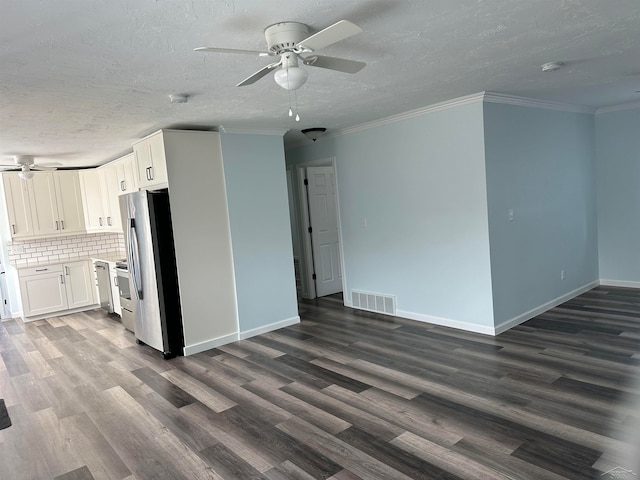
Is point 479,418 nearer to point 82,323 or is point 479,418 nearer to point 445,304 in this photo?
point 445,304

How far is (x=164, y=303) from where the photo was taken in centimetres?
456

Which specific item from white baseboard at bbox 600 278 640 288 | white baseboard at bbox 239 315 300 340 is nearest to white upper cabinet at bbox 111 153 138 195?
white baseboard at bbox 239 315 300 340

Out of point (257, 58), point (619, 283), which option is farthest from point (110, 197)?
point (619, 283)

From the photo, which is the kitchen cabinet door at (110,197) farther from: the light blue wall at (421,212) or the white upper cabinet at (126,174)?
the light blue wall at (421,212)

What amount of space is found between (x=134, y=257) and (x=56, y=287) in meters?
3.03

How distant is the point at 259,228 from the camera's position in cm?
514

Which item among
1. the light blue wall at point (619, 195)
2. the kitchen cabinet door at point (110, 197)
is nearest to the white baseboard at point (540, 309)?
the light blue wall at point (619, 195)

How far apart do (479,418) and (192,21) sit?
9.52 ft

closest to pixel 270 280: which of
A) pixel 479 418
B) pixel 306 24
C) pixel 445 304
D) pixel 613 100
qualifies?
pixel 445 304

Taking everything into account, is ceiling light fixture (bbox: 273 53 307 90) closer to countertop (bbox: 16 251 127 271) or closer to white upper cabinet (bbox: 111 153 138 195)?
white upper cabinet (bbox: 111 153 138 195)

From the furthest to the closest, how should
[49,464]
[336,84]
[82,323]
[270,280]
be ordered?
[82,323] < [270,280] < [336,84] < [49,464]

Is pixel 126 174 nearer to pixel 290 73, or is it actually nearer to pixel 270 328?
pixel 270 328

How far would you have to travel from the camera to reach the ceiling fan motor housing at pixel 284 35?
215cm

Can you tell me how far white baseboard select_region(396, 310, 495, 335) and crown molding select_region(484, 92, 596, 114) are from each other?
231 centimetres
